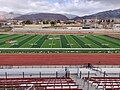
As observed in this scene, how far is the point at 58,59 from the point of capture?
144 ft

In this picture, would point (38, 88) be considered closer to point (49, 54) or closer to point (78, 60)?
point (78, 60)

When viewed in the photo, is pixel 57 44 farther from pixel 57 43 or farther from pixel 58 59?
pixel 58 59

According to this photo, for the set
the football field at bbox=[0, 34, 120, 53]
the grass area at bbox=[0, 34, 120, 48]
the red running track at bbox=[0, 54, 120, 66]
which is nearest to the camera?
the red running track at bbox=[0, 54, 120, 66]

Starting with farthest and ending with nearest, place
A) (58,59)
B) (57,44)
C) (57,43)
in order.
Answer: (57,43)
(57,44)
(58,59)

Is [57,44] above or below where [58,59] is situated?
below

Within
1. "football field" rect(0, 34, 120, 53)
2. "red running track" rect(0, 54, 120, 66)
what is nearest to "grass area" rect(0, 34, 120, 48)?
"football field" rect(0, 34, 120, 53)

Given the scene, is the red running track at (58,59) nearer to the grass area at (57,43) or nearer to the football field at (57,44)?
the football field at (57,44)

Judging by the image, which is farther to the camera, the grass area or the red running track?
the grass area

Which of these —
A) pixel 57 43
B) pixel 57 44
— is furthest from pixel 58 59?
pixel 57 43

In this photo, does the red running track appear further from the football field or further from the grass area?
the grass area

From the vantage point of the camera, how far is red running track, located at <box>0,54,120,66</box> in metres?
41.2

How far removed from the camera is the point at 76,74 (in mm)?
28391

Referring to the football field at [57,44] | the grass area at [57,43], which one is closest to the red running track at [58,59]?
the football field at [57,44]

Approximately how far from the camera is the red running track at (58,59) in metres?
41.2
